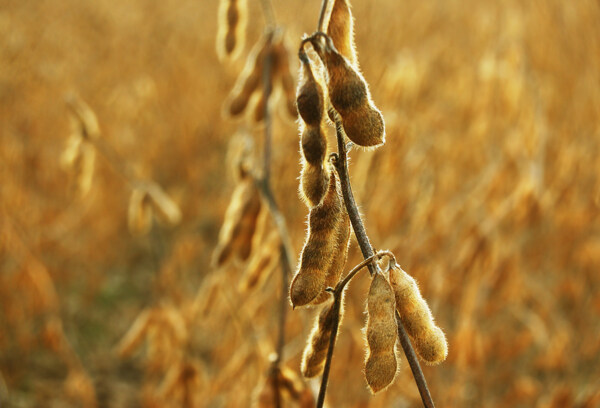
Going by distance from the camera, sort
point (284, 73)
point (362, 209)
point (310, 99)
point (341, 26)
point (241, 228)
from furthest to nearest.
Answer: point (362, 209), point (284, 73), point (241, 228), point (341, 26), point (310, 99)

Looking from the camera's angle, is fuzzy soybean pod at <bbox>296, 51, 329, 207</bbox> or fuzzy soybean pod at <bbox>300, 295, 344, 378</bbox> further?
fuzzy soybean pod at <bbox>300, 295, 344, 378</bbox>

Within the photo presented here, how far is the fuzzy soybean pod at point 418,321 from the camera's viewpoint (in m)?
0.66

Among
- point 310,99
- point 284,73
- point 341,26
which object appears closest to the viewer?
point 310,99

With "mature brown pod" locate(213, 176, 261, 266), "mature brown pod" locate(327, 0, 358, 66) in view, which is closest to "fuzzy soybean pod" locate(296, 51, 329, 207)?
"mature brown pod" locate(327, 0, 358, 66)

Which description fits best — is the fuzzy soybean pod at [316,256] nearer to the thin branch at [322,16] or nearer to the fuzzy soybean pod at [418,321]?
the fuzzy soybean pod at [418,321]

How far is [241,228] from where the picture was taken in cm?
119

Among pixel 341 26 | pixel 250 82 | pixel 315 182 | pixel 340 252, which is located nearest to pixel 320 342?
pixel 340 252

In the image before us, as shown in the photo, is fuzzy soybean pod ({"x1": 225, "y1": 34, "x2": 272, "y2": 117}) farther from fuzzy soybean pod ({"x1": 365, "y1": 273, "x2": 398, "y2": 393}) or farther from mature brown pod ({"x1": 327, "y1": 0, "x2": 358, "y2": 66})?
fuzzy soybean pod ({"x1": 365, "y1": 273, "x2": 398, "y2": 393})

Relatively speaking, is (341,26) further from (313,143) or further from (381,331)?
(381,331)

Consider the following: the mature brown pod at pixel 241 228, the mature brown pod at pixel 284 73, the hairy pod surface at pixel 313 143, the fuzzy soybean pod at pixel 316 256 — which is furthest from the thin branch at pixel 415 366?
the mature brown pod at pixel 284 73

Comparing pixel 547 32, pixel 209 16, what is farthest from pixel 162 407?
pixel 209 16

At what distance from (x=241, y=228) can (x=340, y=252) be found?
0.53 m

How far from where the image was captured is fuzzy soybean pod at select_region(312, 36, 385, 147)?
60 centimetres

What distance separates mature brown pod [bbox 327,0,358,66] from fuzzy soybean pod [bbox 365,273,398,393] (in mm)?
282
